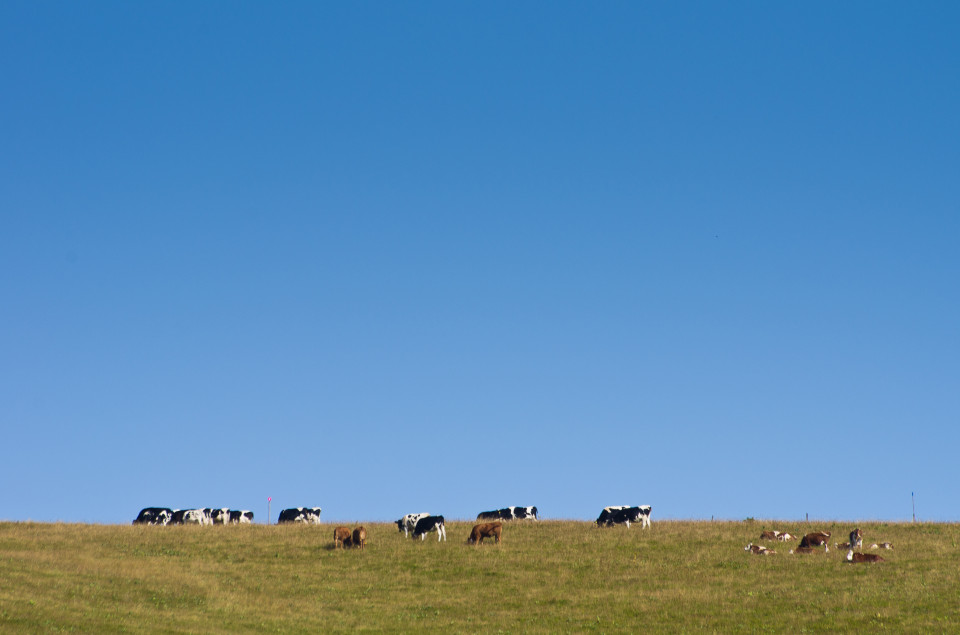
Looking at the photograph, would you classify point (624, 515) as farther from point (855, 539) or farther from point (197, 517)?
point (197, 517)

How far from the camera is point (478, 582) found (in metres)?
41.3

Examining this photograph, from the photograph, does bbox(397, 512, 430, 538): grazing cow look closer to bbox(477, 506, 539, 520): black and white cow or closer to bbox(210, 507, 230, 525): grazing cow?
bbox(477, 506, 539, 520): black and white cow

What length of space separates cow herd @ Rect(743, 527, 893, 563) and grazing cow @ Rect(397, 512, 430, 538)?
18209 millimetres

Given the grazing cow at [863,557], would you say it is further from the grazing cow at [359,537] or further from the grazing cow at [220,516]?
the grazing cow at [220,516]

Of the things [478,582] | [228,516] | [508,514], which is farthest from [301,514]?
[478,582]

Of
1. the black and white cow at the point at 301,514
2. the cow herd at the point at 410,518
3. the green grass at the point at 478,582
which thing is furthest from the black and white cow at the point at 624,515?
the black and white cow at the point at 301,514

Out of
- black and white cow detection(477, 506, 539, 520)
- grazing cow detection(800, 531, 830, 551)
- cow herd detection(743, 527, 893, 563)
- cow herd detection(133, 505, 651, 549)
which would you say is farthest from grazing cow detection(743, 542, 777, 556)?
black and white cow detection(477, 506, 539, 520)

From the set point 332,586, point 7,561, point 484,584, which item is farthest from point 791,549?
point 7,561

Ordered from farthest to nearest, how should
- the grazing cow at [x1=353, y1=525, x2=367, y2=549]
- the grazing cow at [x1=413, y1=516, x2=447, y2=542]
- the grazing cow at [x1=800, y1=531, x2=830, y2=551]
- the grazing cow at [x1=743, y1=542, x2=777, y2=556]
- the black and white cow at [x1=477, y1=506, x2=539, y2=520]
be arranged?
1. the black and white cow at [x1=477, y1=506, x2=539, y2=520]
2. the grazing cow at [x1=413, y1=516, x2=447, y2=542]
3. the grazing cow at [x1=353, y1=525, x2=367, y2=549]
4. the grazing cow at [x1=800, y1=531, x2=830, y2=551]
5. the grazing cow at [x1=743, y1=542, x2=777, y2=556]

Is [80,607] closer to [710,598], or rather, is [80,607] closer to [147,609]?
[147,609]

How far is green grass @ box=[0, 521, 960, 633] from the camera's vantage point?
32.7 meters

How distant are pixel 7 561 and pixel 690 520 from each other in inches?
1385

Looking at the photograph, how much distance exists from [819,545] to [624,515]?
1441 centimetres

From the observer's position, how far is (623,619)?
3378 cm
